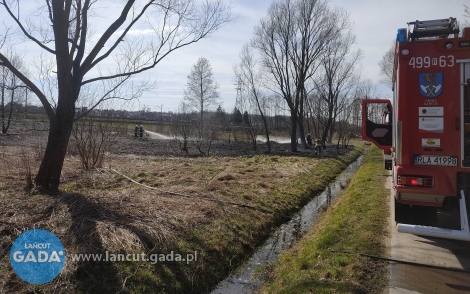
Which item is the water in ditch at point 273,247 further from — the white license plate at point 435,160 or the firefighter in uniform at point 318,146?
the firefighter in uniform at point 318,146

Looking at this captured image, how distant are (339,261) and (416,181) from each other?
1667 millimetres

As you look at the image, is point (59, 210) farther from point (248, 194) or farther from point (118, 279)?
point (248, 194)

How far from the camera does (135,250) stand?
18.0ft

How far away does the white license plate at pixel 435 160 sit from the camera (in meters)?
4.86

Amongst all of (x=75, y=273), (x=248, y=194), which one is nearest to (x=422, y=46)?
(x=75, y=273)

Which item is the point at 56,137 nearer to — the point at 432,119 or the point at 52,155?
the point at 52,155

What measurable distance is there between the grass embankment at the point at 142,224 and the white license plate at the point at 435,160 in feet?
12.2

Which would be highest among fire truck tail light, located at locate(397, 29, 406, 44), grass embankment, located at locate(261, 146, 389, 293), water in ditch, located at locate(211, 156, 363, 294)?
fire truck tail light, located at locate(397, 29, 406, 44)

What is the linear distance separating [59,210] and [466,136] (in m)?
7.11

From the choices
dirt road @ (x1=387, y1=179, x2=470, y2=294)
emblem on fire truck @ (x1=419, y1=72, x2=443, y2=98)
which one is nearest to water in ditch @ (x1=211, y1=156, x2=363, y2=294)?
dirt road @ (x1=387, y1=179, x2=470, y2=294)

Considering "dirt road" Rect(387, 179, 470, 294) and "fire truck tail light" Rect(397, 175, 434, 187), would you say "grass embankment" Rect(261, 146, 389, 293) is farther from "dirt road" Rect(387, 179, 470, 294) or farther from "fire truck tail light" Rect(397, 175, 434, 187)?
"fire truck tail light" Rect(397, 175, 434, 187)

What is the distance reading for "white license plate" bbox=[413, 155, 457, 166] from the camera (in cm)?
486

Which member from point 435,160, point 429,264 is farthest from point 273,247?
point 435,160

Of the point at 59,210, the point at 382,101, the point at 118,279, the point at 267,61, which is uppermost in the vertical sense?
the point at 267,61
